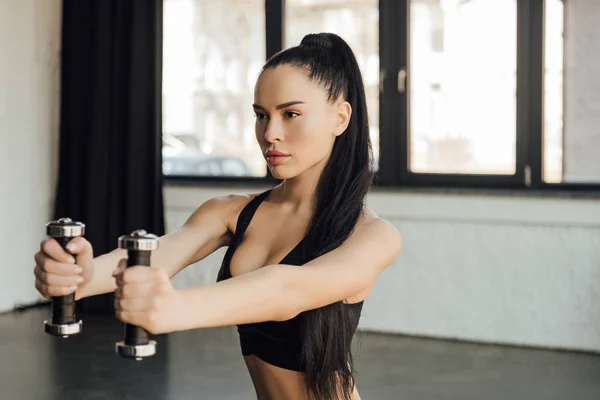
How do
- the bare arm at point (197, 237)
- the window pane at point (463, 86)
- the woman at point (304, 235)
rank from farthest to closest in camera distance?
the window pane at point (463, 86) < the bare arm at point (197, 237) < the woman at point (304, 235)

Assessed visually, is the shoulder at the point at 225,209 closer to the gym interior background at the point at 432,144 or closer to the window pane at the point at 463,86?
the gym interior background at the point at 432,144

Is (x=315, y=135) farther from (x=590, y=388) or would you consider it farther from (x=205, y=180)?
(x=205, y=180)

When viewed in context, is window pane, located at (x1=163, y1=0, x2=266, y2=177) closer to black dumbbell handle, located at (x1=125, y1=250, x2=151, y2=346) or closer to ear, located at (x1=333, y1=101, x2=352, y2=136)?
ear, located at (x1=333, y1=101, x2=352, y2=136)

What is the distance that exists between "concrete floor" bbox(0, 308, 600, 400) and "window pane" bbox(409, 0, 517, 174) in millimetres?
1025

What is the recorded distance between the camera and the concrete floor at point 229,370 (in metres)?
3.58

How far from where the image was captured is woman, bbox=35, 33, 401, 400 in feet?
3.77

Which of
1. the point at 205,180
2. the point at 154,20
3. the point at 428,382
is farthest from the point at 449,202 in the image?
the point at 154,20

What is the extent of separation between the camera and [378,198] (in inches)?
191

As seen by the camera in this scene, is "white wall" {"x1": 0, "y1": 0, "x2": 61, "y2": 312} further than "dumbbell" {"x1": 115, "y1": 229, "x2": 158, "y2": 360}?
Yes

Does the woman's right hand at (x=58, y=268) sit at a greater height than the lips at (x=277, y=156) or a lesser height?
lesser

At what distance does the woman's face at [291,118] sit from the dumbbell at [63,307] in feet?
1.17

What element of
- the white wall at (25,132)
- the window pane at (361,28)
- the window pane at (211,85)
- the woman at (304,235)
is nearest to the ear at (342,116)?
the woman at (304,235)

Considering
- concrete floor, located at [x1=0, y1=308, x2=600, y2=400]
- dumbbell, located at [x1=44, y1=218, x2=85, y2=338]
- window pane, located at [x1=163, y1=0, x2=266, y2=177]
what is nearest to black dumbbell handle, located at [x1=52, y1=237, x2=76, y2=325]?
dumbbell, located at [x1=44, y1=218, x2=85, y2=338]

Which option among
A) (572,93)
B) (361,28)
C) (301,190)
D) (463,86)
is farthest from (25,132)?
(301,190)
